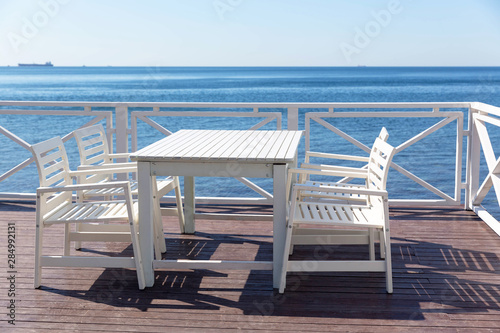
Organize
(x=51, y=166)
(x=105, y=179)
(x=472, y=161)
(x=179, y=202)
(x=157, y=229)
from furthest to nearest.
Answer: (x=472, y=161)
(x=179, y=202)
(x=105, y=179)
(x=157, y=229)
(x=51, y=166)

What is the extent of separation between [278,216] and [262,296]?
16.0 inches

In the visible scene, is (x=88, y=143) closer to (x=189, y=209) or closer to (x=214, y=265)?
(x=189, y=209)

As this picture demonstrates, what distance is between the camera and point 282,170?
Answer: 2957 mm

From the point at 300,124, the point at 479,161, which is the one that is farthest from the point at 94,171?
the point at 300,124

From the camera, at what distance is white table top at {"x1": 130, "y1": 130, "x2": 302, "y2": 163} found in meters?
2.96

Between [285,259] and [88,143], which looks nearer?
[285,259]

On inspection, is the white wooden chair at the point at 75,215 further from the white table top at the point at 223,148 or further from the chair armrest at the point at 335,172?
the chair armrest at the point at 335,172

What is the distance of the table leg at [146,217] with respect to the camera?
3.03 meters

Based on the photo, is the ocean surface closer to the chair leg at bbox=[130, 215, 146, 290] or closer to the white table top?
the white table top

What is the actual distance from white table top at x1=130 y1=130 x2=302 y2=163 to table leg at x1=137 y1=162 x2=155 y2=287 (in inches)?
2.9

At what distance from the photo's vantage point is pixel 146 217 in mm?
3078

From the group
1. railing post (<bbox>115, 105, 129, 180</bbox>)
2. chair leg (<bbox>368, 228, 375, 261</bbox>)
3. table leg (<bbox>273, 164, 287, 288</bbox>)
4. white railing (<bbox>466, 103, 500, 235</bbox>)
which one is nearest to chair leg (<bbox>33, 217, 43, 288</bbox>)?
table leg (<bbox>273, 164, 287, 288</bbox>)

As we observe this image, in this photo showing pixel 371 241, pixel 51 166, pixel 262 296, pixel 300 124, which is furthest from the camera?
pixel 300 124

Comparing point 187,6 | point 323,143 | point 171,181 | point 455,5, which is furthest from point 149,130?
point 455,5
